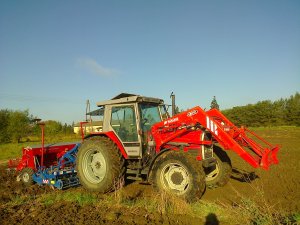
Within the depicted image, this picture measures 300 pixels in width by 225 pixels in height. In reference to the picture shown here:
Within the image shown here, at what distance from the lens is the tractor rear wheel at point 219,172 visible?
749 cm

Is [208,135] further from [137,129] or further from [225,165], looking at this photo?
[137,129]

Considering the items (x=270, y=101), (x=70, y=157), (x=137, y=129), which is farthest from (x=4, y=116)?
(x=270, y=101)

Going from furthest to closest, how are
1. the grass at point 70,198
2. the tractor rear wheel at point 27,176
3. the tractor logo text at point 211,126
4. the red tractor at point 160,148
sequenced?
the tractor rear wheel at point 27,176 < the grass at point 70,198 < the tractor logo text at point 211,126 < the red tractor at point 160,148

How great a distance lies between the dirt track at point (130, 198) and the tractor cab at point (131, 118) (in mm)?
1234

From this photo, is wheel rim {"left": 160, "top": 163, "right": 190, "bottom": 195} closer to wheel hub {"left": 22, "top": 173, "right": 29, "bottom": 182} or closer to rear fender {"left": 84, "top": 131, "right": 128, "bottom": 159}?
rear fender {"left": 84, "top": 131, "right": 128, "bottom": 159}

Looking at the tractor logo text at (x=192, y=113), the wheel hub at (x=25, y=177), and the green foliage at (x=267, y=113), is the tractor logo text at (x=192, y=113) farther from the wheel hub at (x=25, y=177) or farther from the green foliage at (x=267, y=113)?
the green foliage at (x=267, y=113)

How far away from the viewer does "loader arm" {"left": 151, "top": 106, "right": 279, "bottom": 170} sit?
6332 millimetres

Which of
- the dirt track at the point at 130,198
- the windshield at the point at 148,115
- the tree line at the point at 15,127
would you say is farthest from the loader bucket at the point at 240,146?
the tree line at the point at 15,127

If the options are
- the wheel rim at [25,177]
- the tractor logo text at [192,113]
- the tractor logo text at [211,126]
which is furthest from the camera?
the wheel rim at [25,177]

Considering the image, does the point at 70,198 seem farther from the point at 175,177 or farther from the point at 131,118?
the point at 175,177

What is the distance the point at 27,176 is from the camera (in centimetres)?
870

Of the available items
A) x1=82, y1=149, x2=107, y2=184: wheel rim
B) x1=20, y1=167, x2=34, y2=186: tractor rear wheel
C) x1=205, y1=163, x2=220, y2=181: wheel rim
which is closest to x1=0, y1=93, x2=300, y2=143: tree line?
x1=20, y1=167, x2=34, y2=186: tractor rear wheel

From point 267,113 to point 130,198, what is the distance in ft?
141

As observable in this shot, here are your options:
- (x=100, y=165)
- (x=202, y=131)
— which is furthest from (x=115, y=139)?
(x=202, y=131)
